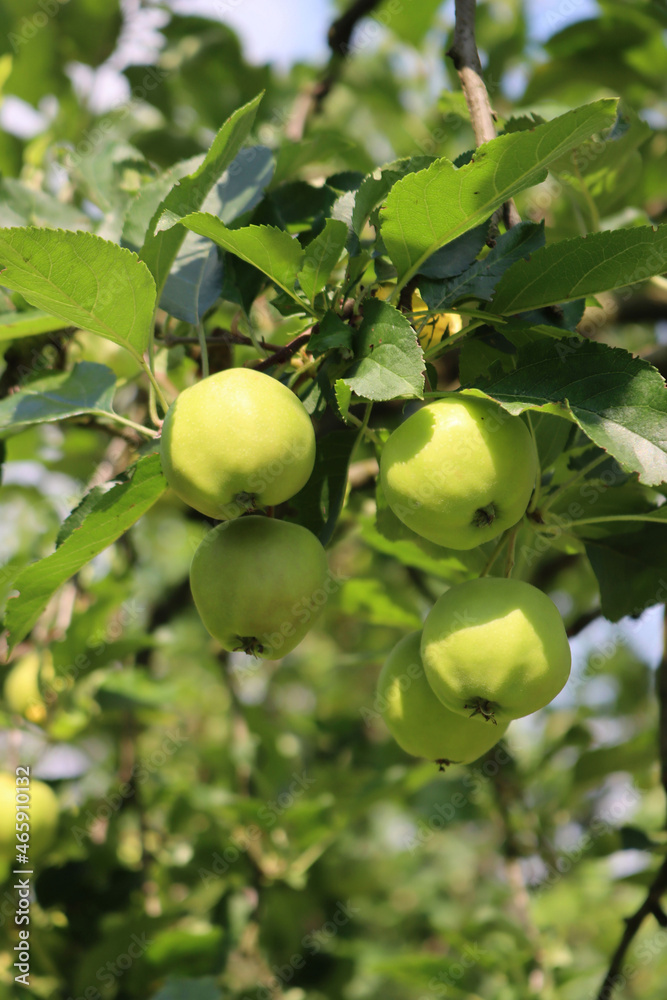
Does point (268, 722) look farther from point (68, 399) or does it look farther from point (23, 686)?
point (68, 399)

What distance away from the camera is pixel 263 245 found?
1058 millimetres

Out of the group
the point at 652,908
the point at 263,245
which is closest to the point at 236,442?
the point at 263,245

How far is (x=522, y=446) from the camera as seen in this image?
1.00 meters

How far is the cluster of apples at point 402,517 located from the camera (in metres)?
0.96

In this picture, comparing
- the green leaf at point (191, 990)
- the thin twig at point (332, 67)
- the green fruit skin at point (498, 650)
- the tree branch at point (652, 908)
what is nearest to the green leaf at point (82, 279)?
the green fruit skin at point (498, 650)

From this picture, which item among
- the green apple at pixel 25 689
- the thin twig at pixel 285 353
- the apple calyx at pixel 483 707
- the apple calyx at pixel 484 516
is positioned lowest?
the green apple at pixel 25 689

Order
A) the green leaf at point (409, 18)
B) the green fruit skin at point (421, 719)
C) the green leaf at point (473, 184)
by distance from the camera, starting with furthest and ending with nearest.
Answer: the green leaf at point (409, 18), the green fruit skin at point (421, 719), the green leaf at point (473, 184)

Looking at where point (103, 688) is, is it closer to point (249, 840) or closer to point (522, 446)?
point (249, 840)

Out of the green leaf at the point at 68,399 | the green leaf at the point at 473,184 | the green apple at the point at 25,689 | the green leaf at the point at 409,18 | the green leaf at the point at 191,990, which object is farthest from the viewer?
the green leaf at the point at 409,18

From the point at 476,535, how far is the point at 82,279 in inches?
23.1

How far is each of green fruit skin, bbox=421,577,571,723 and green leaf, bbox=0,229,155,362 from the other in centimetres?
57

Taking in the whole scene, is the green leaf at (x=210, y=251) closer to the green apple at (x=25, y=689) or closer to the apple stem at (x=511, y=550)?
the apple stem at (x=511, y=550)

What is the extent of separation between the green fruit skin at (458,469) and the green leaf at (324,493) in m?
0.20

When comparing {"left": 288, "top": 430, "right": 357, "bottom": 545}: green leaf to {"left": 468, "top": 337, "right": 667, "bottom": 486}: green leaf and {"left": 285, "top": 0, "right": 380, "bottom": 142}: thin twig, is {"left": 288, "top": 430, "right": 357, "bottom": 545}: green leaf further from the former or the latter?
{"left": 285, "top": 0, "right": 380, "bottom": 142}: thin twig
